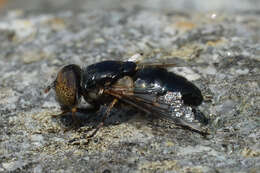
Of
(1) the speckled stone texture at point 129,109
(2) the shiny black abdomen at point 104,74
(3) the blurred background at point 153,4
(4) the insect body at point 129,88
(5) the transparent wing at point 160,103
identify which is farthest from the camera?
(3) the blurred background at point 153,4

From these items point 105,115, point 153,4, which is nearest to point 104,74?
point 105,115

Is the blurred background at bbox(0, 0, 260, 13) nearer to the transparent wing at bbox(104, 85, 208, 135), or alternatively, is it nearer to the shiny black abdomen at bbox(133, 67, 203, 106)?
the shiny black abdomen at bbox(133, 67, 203, 106)

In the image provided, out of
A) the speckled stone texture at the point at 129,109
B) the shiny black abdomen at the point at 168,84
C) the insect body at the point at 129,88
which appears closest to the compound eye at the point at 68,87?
the insect body at the point at 129,88

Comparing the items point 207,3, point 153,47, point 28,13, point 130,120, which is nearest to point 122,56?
point 153,47

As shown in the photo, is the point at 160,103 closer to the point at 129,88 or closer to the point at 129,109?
the point at 129,88

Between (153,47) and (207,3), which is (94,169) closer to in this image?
(153,47)

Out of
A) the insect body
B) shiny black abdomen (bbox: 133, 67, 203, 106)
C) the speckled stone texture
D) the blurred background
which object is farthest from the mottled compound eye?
the blurred background

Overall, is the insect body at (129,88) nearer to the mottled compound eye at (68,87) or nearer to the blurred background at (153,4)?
the mottled compound eye at (68,87)
